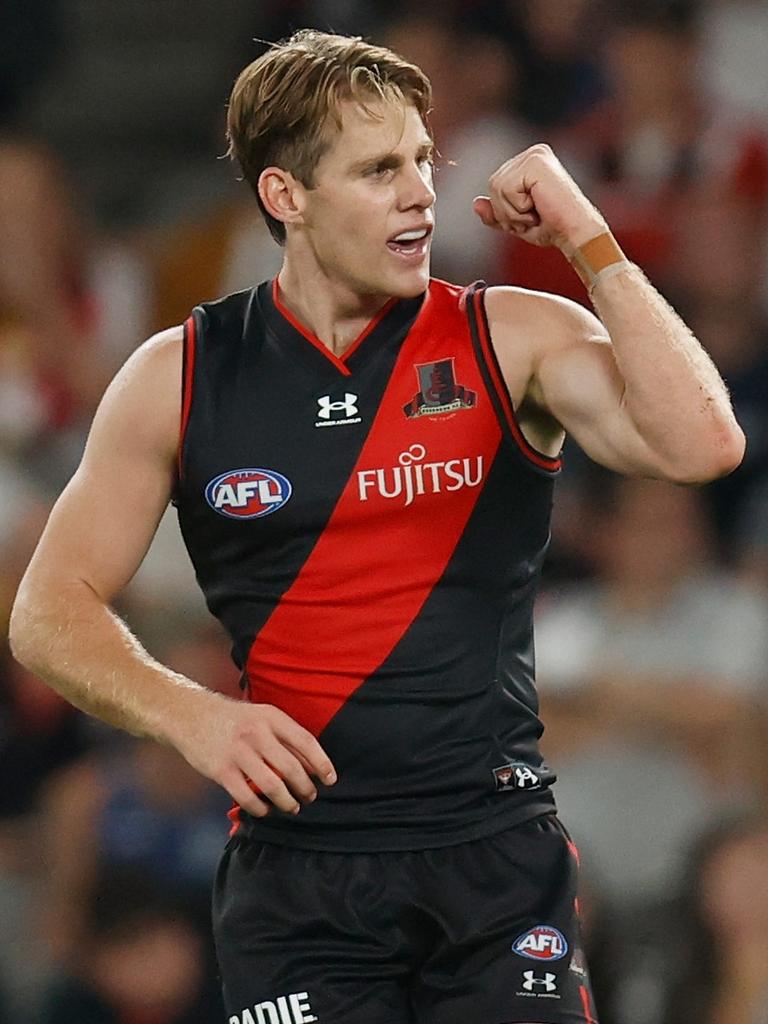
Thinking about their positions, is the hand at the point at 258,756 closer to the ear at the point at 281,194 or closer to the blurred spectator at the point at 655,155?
the ear at the point at 281,194

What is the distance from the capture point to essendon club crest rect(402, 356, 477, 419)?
3578 mm

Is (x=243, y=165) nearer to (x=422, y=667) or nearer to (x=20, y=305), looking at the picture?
(x=422, y=667)

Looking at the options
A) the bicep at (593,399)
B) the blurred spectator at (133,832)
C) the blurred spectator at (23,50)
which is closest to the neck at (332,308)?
the bicep at (593,399)

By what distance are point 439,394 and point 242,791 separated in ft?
2.81

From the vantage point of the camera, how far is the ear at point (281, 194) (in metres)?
3.74

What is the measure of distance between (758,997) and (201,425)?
2.74 m

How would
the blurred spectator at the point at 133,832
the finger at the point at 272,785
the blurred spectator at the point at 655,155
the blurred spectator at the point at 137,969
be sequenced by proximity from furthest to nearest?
the blurred spectator at the point at 655,155
the blurred spectator at the point at 133,832
the blurred spectator at the point at 137,969
the finger at the point at 272,785

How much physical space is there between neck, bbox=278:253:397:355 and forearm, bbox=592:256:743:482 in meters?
0.51

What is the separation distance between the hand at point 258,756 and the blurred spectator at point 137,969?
2881 mm

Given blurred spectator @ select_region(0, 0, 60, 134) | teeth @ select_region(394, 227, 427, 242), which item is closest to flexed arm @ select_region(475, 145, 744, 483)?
teeth @ select_region(394, 227, 427, 242)

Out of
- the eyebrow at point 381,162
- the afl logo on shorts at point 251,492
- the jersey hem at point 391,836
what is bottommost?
the jersey hem at point 391,836

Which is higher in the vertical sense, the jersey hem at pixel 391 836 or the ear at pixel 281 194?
the ear at pixel 281 194

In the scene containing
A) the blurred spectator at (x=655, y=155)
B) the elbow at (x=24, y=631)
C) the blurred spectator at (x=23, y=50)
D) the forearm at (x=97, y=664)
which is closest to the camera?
the forearm at (x=97, y=664)

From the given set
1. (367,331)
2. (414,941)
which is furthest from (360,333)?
(414,941)
